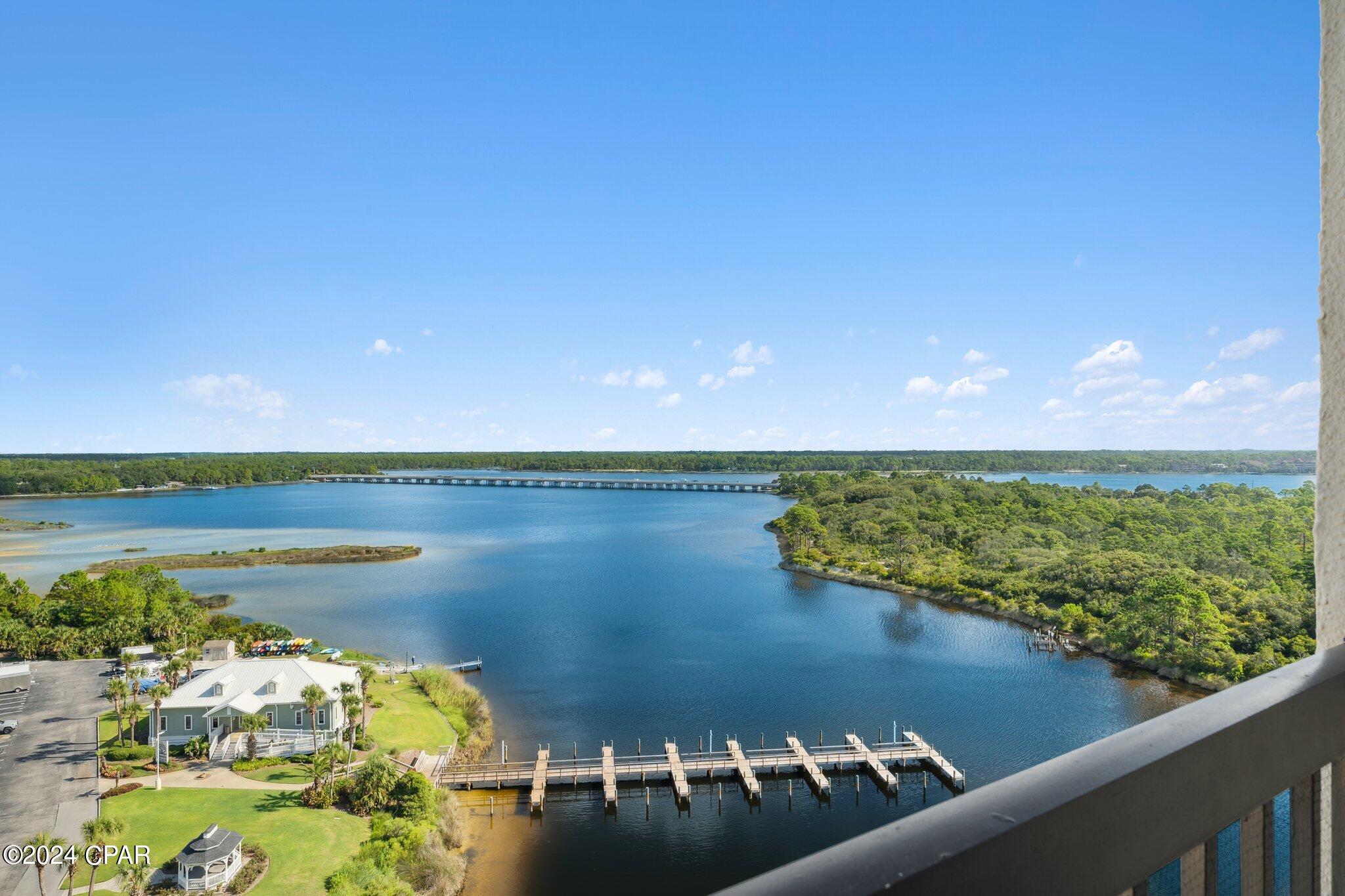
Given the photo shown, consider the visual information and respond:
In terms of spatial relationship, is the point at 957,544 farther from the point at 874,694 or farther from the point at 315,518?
the point at 315,518

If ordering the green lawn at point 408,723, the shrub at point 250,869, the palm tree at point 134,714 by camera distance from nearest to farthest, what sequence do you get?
the shrub at point 250,869 → the palm tree at point 134,714 → the green lawn at point 408,723

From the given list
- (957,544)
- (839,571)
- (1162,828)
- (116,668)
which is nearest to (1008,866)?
(1162,828)

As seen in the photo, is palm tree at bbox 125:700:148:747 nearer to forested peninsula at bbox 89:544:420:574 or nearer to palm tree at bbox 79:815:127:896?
palm tree at bbox 79:815:127:896

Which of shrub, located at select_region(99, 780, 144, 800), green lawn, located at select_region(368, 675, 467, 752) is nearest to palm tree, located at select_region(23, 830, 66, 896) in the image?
shrub, located at select_region(99, 780, 144, 800)

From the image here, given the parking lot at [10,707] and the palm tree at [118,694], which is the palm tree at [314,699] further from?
the parking lot at [10,707]

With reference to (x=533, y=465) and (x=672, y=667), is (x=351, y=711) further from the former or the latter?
(x=533, y=465)

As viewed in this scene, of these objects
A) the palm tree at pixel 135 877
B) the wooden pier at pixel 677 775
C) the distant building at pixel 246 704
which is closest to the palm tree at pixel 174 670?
the distant building at pixel 246 704
